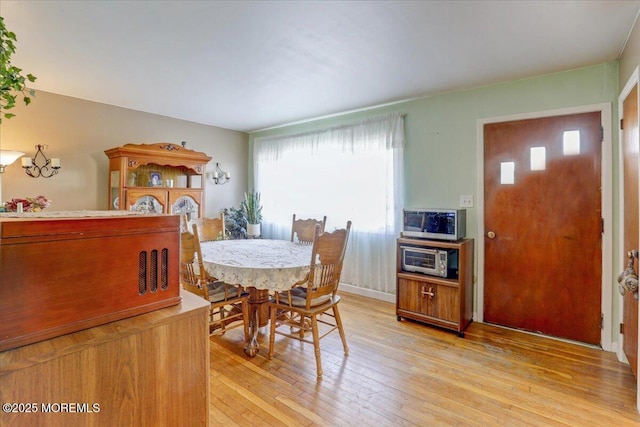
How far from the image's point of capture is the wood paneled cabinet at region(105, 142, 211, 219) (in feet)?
11.5

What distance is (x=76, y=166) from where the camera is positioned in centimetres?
351

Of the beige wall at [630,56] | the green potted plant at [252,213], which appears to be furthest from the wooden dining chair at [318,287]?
the green potted plant at [252,213]

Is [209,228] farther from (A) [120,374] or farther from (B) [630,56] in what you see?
(B) [630,56]

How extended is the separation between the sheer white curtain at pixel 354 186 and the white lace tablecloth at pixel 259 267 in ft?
4.35

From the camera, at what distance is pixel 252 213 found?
4.80 metres

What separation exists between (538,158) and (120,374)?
3.28 metres

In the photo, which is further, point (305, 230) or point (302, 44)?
point (305, 230)

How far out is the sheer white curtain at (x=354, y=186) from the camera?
3.67 m

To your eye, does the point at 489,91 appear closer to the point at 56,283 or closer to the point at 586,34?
the point at 586,34

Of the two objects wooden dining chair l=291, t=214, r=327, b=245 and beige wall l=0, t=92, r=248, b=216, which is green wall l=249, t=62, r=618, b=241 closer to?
A: wooden dining chair l=291, t=214, r=327, b=245

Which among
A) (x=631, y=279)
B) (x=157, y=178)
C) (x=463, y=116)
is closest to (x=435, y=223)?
(x=463, y=116)

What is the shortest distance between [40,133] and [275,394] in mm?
3537

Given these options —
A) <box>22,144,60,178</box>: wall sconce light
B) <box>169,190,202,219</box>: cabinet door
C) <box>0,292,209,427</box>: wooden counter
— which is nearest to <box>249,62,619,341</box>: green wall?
<box>169,190,202,219</box>: cabinet door

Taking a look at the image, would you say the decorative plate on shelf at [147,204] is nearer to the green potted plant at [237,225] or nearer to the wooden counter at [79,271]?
the green potted plant at [237,225]
